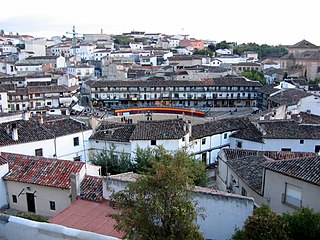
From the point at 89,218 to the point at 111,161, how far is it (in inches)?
521

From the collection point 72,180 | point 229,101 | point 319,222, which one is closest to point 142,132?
point 72,180

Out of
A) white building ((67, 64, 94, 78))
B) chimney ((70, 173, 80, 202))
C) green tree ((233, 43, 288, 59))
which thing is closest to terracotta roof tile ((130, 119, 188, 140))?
chimney ((70, 173, 80, 202))

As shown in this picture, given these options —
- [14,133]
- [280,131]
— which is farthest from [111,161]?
[280,131]

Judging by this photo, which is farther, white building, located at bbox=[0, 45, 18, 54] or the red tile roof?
white building, located at bbox=[0, 45, 18, 54]

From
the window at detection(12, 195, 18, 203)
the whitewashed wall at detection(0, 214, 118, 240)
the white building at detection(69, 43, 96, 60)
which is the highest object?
the white building at detection(69, 43, 96, 60)

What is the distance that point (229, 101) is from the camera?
69375 mm

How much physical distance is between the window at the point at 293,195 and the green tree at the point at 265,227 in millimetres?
5011

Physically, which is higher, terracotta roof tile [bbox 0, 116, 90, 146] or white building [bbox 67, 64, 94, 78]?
white building [bbox 67, 64, 94, 78]

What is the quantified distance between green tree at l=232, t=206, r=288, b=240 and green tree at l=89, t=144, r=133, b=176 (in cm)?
1545

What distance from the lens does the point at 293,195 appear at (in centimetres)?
1594

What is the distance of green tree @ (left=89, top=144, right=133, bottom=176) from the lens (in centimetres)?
2640

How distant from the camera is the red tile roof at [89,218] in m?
13.2

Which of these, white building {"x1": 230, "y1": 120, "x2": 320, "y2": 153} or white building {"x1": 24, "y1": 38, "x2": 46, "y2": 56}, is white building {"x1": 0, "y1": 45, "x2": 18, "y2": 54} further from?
white building {"x1": 230, "y1": 120, "x2": 320, "y2": 153}

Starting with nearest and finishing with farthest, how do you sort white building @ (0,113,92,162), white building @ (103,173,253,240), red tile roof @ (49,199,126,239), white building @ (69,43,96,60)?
red tile roof @ (49,199,126,239)
white building @ (103,173,253,240)
white building @ (0,113,92,162)
white building @ (69,43,96,60)
